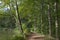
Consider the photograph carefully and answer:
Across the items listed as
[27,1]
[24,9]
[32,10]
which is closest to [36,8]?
[32,10]

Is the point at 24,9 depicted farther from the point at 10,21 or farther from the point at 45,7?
the point at 10,21

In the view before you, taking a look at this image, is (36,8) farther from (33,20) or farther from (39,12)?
(33,20)

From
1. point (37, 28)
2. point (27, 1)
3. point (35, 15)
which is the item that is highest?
point (27, 1)

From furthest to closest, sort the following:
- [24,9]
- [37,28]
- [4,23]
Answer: [4,23] < [37,28] < [24,9]

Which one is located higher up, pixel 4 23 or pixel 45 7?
pixel 45 7

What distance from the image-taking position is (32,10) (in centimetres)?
2108

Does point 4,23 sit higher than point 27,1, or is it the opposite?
point 27,1

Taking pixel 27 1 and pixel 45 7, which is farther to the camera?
pixel 45 7

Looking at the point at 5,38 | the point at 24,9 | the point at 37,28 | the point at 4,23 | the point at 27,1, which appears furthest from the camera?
the point at 4,23

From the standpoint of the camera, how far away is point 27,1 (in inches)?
689

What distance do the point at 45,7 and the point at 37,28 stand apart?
3.63 meters

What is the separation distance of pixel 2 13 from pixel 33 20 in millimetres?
7075

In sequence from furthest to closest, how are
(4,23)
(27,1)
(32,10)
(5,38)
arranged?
(4,23) < (32,10) < (27,1) < (5,38)

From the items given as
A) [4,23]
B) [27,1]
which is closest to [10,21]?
[4,23]
